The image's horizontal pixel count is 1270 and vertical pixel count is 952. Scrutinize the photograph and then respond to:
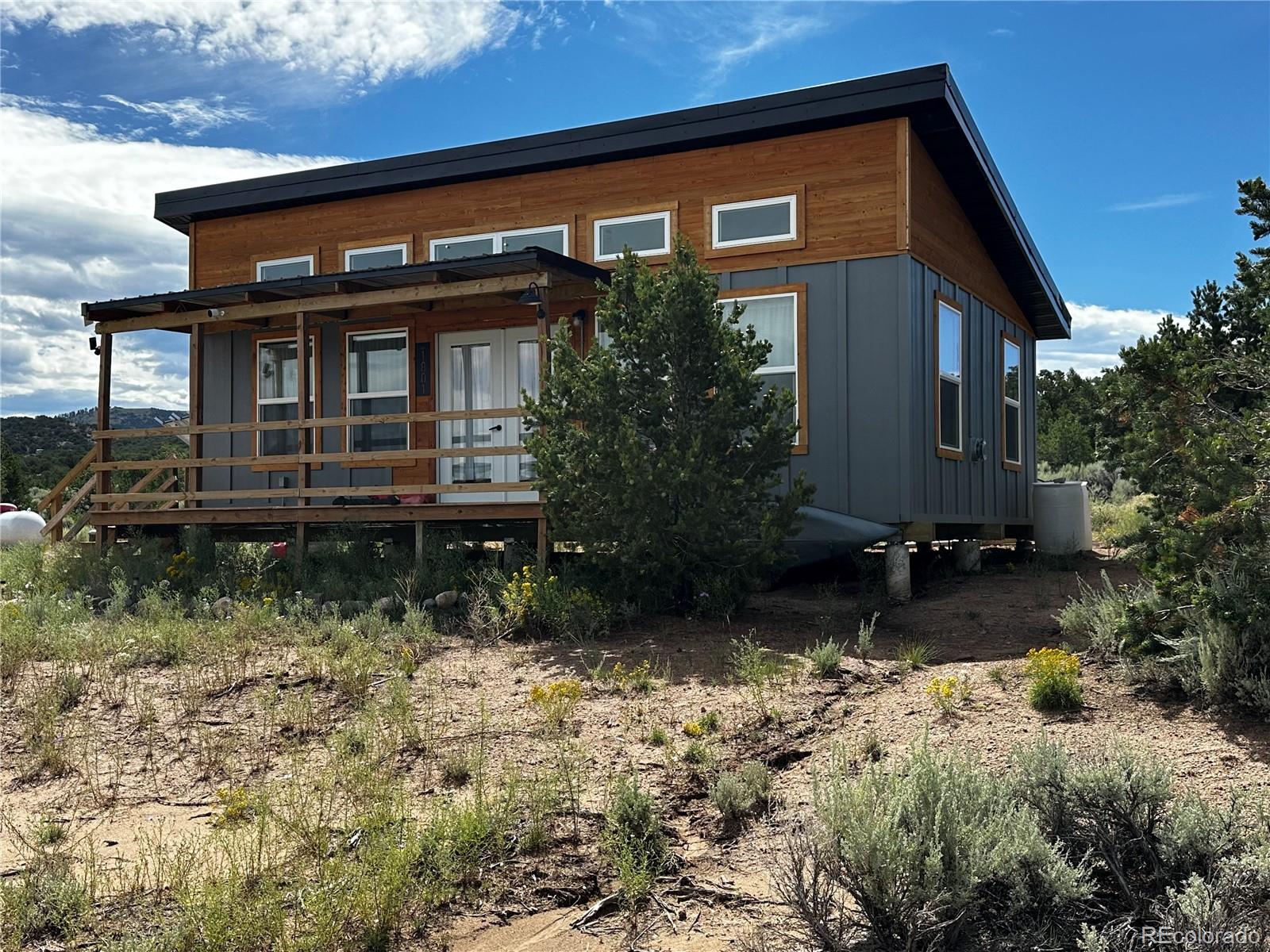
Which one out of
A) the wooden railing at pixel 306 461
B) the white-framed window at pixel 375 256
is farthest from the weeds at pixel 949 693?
the white-framed window at pixel 375 256

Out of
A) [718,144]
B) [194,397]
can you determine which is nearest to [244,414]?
[194,397]

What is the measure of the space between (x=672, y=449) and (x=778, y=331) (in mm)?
3666

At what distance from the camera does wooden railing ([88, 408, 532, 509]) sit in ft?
38.7

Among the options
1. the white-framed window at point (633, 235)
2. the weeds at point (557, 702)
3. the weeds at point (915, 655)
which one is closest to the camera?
the weeds at point (557, 702)

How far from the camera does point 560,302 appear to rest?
13383mm

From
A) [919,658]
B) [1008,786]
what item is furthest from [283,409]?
[1008,786]

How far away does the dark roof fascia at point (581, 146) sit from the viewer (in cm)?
1150

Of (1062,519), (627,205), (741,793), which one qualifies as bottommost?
(741,793)

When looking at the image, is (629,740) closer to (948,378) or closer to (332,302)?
(332,302)

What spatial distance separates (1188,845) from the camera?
171 inches

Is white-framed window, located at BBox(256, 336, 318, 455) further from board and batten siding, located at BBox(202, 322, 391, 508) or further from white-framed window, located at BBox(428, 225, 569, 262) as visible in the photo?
white-framed window, located at BBox(428, 225, 569, 262)

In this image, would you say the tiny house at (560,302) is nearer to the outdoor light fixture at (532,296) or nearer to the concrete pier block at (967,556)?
the outdoor light fixture at (532,296)

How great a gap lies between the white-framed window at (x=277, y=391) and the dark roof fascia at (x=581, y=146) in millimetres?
1924

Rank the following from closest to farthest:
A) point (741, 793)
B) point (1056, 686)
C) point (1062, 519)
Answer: point (741, 793)
point (1056, 686)
point (1062, 519)
